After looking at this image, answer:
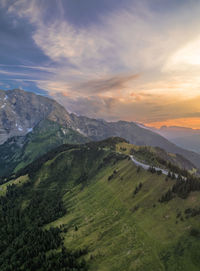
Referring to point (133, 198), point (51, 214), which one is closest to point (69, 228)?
point (51, 214)

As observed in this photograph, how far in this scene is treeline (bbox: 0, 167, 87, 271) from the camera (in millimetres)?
94188

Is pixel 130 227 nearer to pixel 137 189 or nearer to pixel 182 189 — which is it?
pixel 137 189

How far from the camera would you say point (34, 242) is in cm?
12706

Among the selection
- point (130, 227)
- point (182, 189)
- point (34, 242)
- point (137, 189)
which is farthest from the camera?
point (137, 189)

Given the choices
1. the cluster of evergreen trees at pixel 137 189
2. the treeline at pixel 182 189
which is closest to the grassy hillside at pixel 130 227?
the cluster of evergreen trees at pixel 137 189

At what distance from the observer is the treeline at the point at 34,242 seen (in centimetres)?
9419

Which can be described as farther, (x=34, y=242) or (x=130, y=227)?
(x=34, y=242)

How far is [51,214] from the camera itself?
6634 inches

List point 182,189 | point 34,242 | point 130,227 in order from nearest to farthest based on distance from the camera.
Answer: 1. point 130,227
2. point 182,189
3. point 34,242

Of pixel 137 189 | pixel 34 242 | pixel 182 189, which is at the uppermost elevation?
pixel 182 189

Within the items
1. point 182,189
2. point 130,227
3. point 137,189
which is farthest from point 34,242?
point 182,189

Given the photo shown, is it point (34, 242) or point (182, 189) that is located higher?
point (182, 189)

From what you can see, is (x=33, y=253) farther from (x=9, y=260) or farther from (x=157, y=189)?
(x=157, y=189)

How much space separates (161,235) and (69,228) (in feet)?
262
